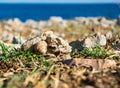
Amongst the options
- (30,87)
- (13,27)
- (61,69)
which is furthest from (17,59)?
(13,27)

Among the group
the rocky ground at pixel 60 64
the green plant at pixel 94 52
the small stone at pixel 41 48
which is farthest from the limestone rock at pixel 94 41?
the small stone at pixel 41 48

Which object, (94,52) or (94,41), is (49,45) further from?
(94,41)

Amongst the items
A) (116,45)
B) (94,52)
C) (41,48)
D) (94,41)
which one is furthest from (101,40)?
(41,48)

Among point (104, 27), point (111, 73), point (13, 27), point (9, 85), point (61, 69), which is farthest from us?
point (13, 27)

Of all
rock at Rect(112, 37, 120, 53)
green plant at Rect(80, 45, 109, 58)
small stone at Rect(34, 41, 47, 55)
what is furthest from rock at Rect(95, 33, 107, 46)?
small stone at Rect(34, 41, 47, 55)

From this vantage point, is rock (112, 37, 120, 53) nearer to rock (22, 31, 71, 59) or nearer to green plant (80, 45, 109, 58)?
green plant (80, 45, 109, 58)

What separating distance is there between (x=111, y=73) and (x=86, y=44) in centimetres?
210

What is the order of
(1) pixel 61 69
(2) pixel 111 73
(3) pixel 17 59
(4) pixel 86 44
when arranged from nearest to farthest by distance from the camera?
(2) pixel 111 73
(1) pixel 61 69
(3) pixel 17 59
(4) pixel 86 44

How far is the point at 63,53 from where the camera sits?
19.7 feet

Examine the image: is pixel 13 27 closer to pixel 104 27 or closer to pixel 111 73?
pixel 104 27

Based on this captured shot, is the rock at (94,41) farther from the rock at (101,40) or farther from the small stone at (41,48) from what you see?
the small stone at (41,48)

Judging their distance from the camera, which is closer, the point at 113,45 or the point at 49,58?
the point at 49,58

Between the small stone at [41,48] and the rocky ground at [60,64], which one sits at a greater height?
the small stone at [41,48]

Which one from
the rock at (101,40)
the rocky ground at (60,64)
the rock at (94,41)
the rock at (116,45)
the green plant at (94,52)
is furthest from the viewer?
the rock at (101,40)
